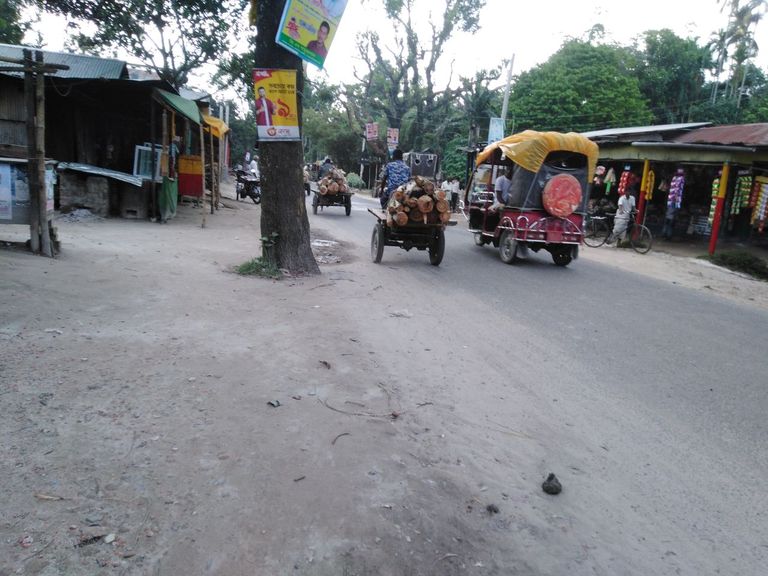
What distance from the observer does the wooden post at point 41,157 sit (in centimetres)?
691

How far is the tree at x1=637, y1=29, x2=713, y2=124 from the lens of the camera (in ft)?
130

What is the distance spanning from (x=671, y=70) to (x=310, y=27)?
41.3 metres

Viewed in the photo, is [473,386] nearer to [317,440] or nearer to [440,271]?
[317,440]

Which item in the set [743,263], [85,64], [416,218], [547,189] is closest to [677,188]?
[743,263]

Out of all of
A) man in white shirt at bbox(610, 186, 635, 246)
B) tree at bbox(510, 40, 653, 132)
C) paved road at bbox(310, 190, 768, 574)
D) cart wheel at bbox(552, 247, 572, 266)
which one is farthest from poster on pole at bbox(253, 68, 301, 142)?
tree at bbox(510, 40, 653, 132)

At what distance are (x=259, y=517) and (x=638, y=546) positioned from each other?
1859 millimetres

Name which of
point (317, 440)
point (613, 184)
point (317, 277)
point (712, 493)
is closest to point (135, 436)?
point (317, 440)

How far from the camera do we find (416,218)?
9.97 meters

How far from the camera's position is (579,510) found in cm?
297

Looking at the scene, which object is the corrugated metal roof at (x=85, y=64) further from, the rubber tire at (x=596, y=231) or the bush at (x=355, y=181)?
the bush at (x=355, y=181)

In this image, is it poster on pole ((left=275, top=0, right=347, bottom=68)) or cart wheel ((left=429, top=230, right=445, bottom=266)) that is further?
cart wheel ((left=429, top=230, right=445, bottom=266))

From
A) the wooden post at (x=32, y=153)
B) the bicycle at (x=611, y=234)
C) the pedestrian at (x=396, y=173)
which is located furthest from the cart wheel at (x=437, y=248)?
the bicycle at (x=611, y=234)

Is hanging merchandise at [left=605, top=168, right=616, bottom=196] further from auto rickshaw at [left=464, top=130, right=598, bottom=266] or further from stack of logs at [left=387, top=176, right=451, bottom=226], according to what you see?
stack of logs at [left=387, top=176, right=451, bottom=226]

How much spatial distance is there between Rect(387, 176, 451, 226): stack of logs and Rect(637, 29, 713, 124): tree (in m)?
36.3
